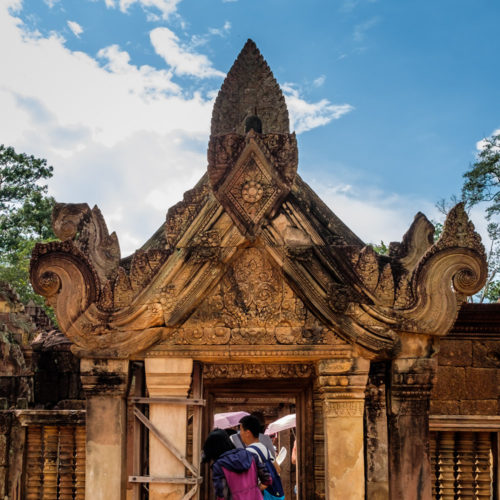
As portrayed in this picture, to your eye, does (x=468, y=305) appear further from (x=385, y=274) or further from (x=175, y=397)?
(x=175, y=397)

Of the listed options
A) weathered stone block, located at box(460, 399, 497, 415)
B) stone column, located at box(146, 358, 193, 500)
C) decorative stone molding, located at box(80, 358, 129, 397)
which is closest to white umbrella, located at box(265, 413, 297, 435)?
weathered stone block, located at box(460, 399, 497, 415)

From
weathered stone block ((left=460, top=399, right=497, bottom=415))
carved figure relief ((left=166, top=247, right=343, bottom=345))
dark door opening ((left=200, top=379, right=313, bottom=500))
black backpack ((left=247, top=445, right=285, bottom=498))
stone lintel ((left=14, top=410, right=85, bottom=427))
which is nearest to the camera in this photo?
black backpack ((left=247, top=445, right=285, bottom=498))

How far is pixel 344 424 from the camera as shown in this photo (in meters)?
6.99

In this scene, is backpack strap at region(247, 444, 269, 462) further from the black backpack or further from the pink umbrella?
the pink umbrella

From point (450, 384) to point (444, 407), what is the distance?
1.02ft

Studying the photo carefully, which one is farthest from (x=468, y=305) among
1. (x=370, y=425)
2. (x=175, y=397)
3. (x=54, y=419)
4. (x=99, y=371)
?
(x=54, y=419)

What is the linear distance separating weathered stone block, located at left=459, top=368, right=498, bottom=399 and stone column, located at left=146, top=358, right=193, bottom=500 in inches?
165

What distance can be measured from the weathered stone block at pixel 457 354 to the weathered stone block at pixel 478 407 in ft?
1.66

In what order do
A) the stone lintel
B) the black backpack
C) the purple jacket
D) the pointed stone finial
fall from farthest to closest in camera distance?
the pointed stone finial → the stone lintel → the black backpack → the purple jacket

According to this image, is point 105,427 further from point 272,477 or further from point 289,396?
point 289,396

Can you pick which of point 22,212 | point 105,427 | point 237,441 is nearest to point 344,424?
point 237,441

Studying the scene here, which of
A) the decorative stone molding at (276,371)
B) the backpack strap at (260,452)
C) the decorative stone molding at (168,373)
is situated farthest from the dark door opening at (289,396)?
the backpack strap at (260,452)

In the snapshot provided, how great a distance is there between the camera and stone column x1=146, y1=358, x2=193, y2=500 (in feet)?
23.0

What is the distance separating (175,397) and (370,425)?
200 centimetres
